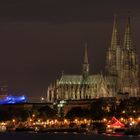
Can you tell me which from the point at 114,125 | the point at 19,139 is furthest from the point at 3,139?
the point at 114,125

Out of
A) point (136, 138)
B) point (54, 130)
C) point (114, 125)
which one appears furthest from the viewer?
point (54, 130)

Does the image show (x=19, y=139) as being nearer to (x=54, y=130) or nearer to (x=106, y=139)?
(x=106, y=139)

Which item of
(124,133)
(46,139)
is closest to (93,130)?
(124,133)

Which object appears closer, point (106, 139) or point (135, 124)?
point (106, 139)

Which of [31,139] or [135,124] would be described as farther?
[135,124]

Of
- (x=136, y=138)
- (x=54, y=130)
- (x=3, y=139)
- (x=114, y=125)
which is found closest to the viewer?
(x=136, y=138)

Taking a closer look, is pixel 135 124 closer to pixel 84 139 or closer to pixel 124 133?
pixel 124 133

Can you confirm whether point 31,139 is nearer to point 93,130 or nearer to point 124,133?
point 124,133

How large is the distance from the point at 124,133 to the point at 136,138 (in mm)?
20146

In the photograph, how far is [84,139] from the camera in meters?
161

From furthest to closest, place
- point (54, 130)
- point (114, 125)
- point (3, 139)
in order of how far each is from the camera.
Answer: point (54, 130) → point (114, 125) → point (3, 139)

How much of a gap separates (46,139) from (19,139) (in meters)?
5.85

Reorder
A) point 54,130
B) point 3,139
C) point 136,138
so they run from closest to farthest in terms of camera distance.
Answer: point 136,138 → point 3,139 → point 54,130

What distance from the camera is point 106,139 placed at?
156375 millimetres
